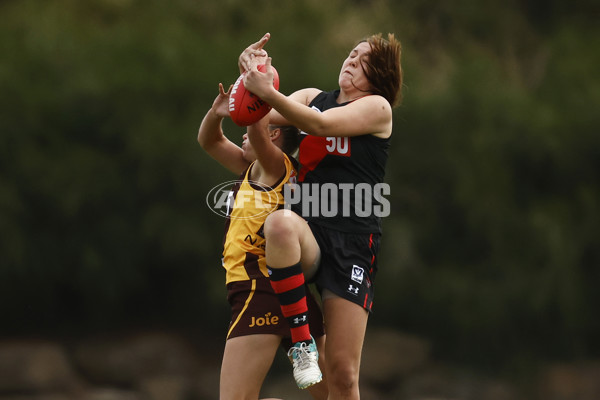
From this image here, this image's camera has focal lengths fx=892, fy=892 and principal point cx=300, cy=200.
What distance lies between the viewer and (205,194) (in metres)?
9.27

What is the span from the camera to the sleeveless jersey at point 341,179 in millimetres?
3475

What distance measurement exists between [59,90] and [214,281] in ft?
8.46

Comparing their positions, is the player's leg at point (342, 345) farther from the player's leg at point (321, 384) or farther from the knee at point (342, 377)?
the player's leg at point (321, 384)

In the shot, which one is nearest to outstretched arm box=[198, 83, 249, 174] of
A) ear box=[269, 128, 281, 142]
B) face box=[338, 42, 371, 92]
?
ear box=[269, 128, 281, 142]

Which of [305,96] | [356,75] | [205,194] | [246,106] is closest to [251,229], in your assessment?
[246,106]

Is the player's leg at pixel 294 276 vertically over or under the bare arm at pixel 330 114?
under

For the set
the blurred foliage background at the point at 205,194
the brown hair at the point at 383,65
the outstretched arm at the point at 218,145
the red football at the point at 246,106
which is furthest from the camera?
the blurred foliage background at the point at 205,194

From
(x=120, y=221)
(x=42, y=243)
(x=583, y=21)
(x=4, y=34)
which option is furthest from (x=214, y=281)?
(x=583, y=21)

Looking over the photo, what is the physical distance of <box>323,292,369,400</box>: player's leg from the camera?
10.9ft

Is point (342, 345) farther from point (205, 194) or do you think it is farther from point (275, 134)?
point (205, 194)

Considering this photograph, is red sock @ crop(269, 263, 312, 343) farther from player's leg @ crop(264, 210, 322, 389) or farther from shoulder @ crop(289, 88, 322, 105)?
shoulder @ crop(289, 88, 322, 105)

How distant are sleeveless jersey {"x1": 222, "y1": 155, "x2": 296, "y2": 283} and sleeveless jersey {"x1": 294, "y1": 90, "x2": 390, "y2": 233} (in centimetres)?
10

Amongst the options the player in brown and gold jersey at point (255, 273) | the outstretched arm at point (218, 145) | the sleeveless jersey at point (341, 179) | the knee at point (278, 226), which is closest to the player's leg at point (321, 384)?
the player in brown and gold jersey at point (255, 273)

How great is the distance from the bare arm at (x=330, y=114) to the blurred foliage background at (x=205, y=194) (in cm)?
581
